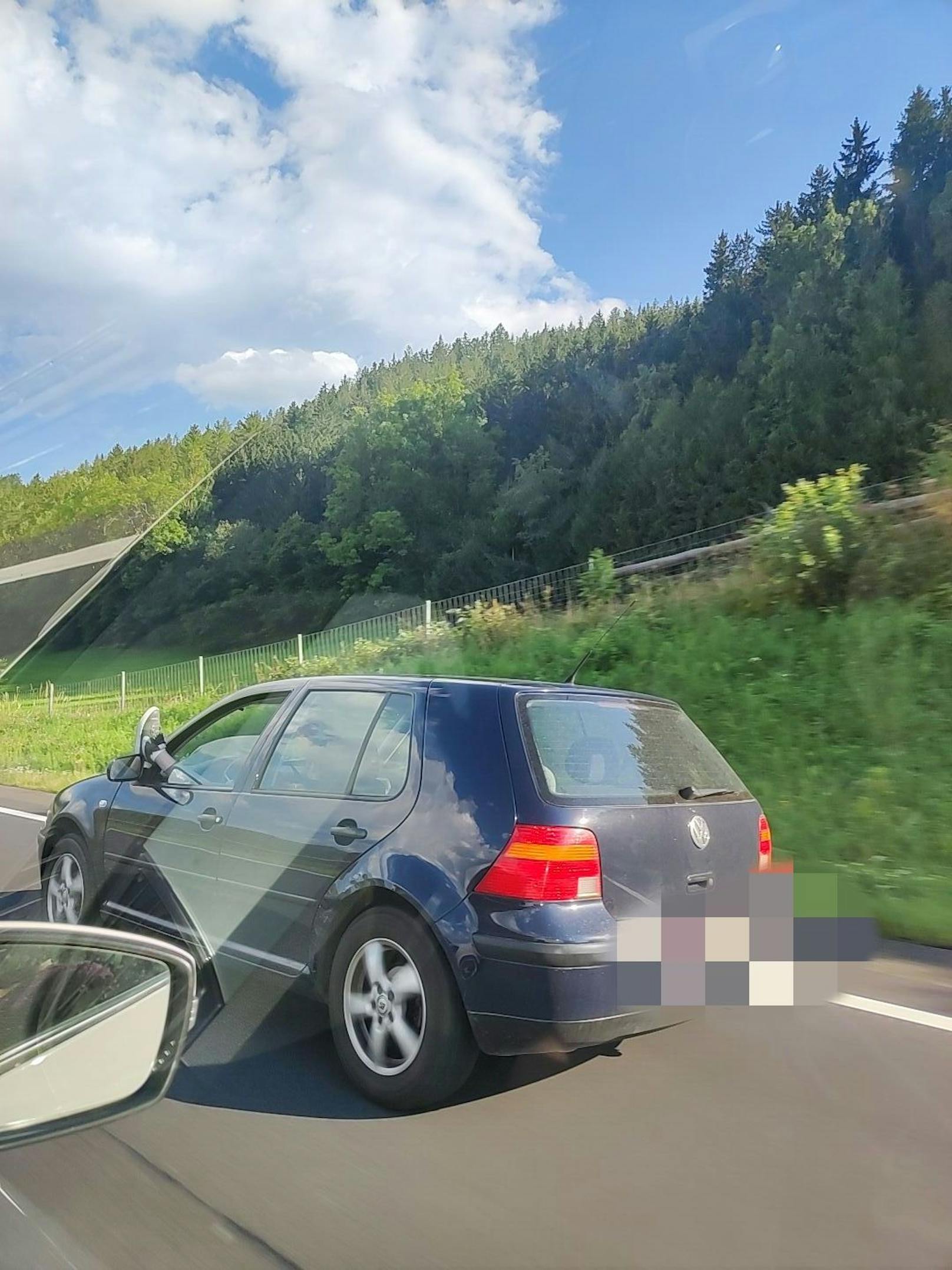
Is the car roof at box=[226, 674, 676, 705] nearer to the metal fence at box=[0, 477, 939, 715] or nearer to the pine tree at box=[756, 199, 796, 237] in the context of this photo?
the metal fence at box=[0, 477, 939, 715]

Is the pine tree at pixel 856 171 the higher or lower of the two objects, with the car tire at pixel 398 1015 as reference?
higher

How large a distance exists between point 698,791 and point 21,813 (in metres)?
10.4

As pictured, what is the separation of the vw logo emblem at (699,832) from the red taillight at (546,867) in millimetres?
525

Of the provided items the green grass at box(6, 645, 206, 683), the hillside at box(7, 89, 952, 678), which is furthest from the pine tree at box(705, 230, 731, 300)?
the green grass at box(6, 645, 206, 683)

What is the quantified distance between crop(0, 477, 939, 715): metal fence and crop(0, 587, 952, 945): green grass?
0.93m

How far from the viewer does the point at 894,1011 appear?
4.52 meters

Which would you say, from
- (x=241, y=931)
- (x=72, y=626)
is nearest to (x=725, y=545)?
(x=241, y=931)

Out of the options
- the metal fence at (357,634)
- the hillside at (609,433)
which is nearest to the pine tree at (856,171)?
the hillside at (609,433)

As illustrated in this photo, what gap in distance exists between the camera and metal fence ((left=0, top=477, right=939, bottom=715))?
44.1ft

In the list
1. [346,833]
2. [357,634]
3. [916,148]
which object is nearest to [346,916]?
[346,833]

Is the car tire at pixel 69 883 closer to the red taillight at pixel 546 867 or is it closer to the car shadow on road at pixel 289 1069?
the car shadow on road at pixel 289 1069

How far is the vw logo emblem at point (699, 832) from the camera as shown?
3.95 metres

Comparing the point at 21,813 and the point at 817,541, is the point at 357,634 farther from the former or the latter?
the point at 817,541

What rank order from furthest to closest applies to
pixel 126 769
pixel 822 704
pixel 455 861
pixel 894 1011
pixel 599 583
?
1. pixel 599 583
2. pixel 822 704
3. pixel 126 769
4. pixel 894 1011
5. pixel 455 861
